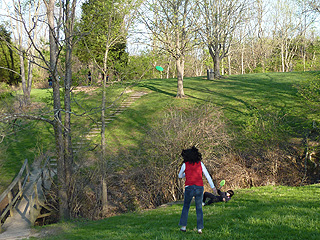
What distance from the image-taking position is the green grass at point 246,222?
592cm

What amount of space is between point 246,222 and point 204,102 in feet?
63.3

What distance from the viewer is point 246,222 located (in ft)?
22.0

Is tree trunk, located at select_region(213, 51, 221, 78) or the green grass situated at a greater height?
tree trunk, located at select_region(213, 51, 221, 78)

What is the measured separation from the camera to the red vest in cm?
666

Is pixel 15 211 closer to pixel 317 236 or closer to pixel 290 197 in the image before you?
pixel 290 197

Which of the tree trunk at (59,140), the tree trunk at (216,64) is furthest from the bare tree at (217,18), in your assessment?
the tree trunk at (59,140)

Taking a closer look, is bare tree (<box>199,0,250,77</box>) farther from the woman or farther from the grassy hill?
the woman

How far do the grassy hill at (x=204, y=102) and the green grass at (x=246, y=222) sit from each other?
22.0 ft

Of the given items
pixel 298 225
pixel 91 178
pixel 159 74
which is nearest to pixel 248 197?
pixel 298 225

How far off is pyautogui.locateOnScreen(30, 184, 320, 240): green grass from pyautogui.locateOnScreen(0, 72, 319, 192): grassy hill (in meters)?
6.71

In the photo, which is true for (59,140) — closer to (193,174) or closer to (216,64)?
(193,174)

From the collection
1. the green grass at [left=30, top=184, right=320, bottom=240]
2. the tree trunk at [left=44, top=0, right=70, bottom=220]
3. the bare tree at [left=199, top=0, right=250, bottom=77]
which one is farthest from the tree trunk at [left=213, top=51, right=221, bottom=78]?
the green grass at [left=30, top=184, right=320, bottom=240]

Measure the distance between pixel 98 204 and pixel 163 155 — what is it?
162 inches

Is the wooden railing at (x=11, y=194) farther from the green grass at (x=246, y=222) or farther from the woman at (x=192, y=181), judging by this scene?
the woman at (x=192, y=181)
